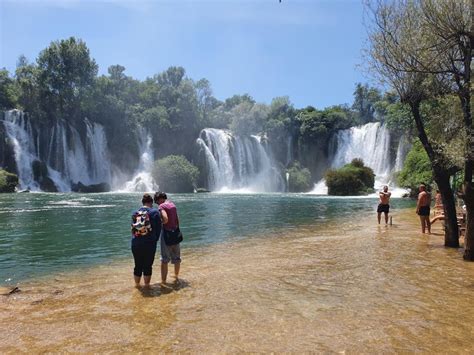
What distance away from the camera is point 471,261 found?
30.3 ft

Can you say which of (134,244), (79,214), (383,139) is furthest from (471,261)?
(383,139)

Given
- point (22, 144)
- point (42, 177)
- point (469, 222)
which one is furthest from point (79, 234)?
point (22, 144)

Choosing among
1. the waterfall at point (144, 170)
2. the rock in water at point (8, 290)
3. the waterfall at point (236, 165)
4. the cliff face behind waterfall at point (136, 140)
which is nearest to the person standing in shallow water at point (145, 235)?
the rock in water at point (8, 290)

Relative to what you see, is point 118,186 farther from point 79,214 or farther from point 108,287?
point 108,287

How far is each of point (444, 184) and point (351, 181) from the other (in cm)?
3732

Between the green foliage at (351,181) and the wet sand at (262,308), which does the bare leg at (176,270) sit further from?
the green foliage at (351,181)

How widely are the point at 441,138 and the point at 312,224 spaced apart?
902 cm

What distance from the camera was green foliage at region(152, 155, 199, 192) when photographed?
55.9 m

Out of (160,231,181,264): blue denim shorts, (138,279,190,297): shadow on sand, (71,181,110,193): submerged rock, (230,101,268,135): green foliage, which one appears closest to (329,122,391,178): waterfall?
(230,101,268,135): green foliage

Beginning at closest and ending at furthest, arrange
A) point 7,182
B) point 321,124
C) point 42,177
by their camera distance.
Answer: point 7,182, point 42,177, point 321,124

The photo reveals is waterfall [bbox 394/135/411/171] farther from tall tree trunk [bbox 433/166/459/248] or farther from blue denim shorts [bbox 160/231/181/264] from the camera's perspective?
blue denim shorts [bbox 160/231/181/264]

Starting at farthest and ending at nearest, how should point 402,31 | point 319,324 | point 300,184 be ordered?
point 300,184 < point 402,31 < point 319,324

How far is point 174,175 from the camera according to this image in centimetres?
5575

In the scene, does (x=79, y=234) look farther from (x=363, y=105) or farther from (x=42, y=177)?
(x=363, y=105)
